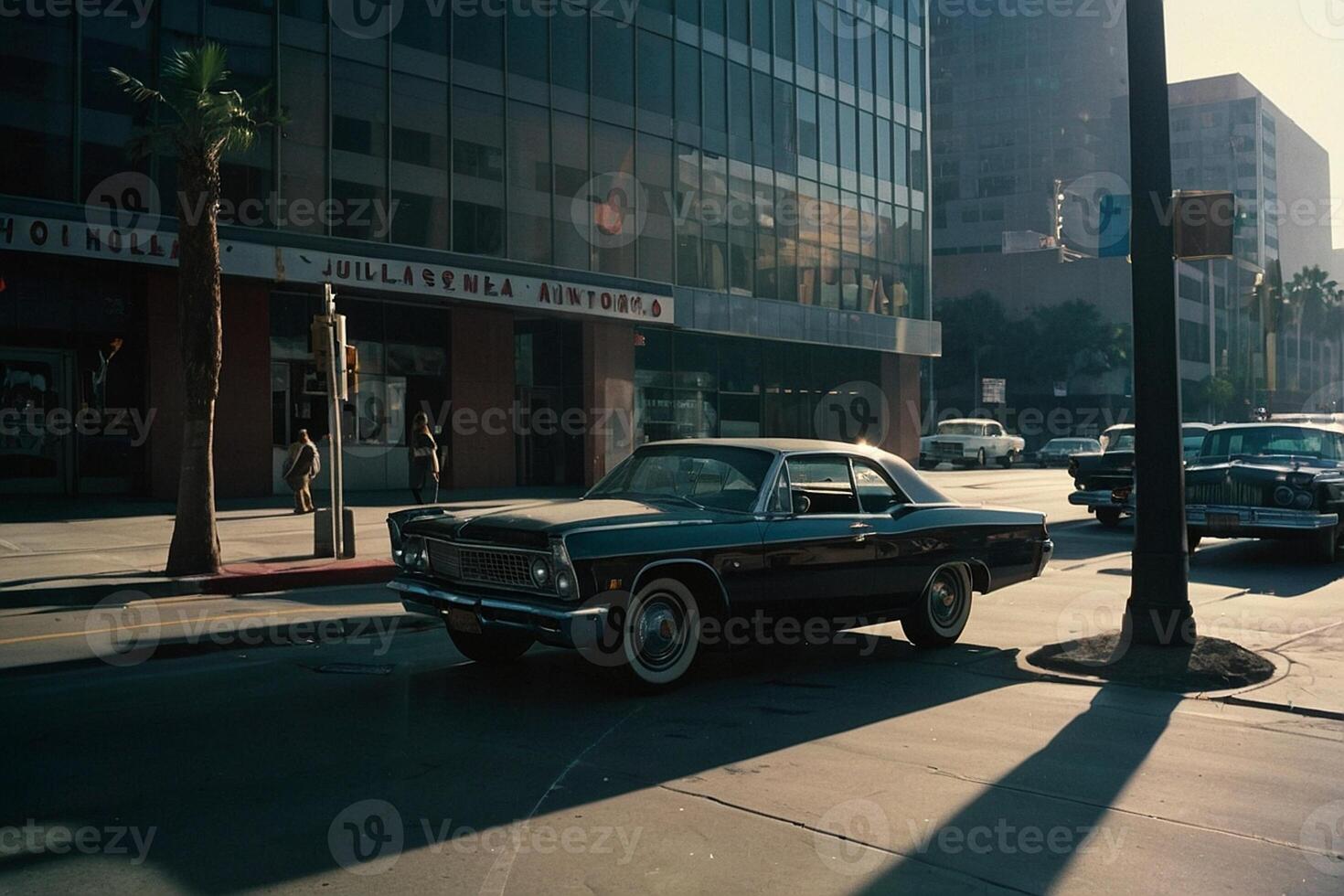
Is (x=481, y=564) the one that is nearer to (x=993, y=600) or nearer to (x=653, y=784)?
(x=653, y=784)

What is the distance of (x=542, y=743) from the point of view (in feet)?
19.5

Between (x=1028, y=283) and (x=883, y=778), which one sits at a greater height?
(x=1028, y=283)

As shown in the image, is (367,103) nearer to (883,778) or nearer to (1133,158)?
(1133,158)

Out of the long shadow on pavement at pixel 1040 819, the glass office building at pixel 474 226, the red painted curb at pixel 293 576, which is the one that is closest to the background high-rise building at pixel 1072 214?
the glass office building at pixel 474 226

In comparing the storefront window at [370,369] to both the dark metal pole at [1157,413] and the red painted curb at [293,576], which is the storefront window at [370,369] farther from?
the dark metal pole at [1157,413]

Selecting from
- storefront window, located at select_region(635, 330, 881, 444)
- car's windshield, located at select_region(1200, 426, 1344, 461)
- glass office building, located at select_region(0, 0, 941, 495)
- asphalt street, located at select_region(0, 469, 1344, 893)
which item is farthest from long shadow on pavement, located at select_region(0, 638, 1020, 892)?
storefront window, located at select_region(635, 330, 881, 444)

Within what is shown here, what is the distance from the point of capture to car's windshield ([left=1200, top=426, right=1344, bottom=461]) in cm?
1560

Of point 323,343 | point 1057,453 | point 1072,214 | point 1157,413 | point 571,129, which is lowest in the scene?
point 1057,453

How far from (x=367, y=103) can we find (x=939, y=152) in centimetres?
10443

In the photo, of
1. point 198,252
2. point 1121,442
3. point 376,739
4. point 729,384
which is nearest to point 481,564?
point 376,739

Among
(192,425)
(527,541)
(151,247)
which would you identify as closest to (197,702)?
(527,541)

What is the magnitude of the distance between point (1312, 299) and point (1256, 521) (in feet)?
423

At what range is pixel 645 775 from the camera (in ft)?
17.7

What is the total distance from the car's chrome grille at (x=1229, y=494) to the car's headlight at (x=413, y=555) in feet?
35.5
